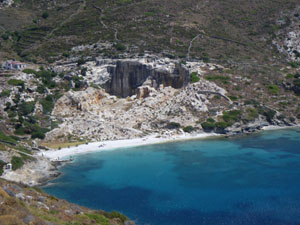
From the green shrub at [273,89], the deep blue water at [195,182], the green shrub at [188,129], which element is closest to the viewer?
the deep blue water at [195,182]

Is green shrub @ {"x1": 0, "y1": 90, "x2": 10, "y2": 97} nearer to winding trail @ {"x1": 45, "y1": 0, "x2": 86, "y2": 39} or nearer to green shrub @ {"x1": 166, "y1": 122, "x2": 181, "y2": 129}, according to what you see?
green shrub @ {"x1": 166, "y1": 122, "x2": 181, "y2": 129}

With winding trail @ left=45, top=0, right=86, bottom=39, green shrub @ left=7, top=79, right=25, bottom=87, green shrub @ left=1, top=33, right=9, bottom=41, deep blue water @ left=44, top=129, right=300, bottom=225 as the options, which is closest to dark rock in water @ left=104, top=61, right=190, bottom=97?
green shrub @ left=7, top=79, right=25, bottom=87

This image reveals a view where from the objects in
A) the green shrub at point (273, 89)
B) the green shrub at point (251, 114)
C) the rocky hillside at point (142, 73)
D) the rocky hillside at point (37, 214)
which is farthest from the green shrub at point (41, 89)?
the rocky hillside at point (37, 214)

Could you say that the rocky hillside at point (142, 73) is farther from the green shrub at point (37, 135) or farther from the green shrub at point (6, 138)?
the green shrub at point (6, 138)

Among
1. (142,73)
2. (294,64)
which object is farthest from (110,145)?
(294,64)

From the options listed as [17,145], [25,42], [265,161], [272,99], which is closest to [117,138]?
[17,145]

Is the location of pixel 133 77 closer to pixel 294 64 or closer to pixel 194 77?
pixel 194 77
